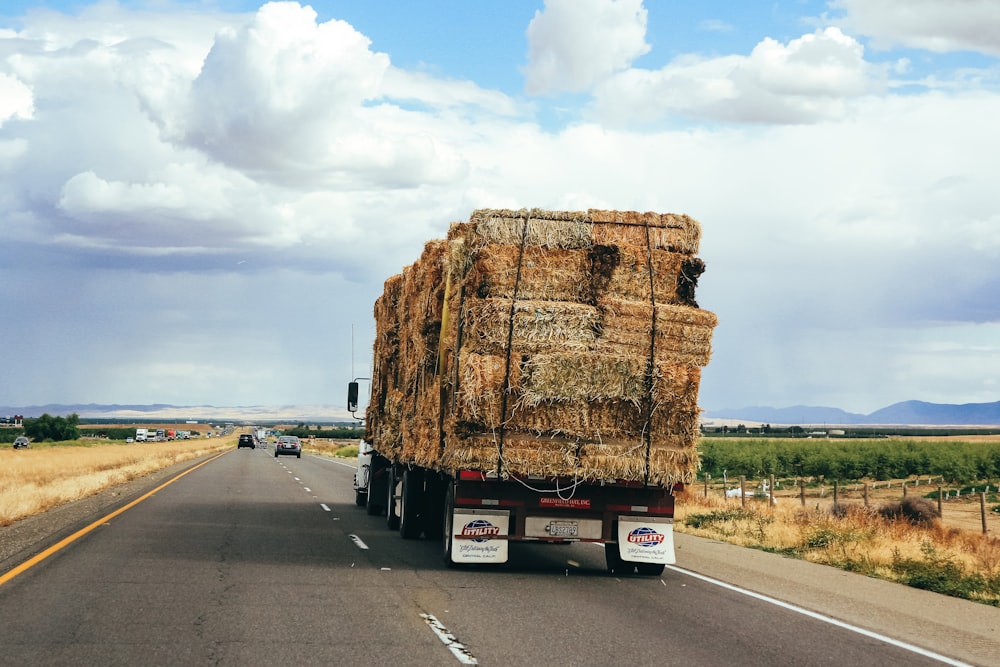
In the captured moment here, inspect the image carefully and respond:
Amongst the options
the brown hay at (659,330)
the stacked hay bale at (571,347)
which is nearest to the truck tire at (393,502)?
the stacked hay bale at (571,347)

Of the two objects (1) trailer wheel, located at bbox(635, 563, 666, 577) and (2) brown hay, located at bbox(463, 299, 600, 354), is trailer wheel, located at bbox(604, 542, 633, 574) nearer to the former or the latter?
(1) trailer wheel, located at bbox(635, 563, 666, 577)

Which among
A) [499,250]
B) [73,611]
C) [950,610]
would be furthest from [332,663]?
[950,610]

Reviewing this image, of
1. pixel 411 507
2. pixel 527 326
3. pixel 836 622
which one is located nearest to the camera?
pixel 836 622

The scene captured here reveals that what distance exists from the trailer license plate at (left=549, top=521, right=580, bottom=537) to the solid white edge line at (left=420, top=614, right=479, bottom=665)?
10.8ft

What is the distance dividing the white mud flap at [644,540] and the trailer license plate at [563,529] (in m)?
0.57

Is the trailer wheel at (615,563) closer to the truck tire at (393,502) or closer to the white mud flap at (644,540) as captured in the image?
the white mud flap at (644,540)

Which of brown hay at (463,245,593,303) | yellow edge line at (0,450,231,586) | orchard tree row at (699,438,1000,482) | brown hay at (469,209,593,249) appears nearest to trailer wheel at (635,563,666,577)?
brown hay at (463,245,593,303)

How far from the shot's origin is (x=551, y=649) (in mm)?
8055

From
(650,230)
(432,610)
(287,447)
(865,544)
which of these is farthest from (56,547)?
(287,447)

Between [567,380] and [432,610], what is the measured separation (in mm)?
3136

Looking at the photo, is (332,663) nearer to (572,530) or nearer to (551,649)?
(551,649)

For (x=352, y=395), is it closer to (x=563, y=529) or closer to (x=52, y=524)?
(x=52, y=524)

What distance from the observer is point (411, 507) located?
53.3ft

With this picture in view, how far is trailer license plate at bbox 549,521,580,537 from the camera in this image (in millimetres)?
12477
